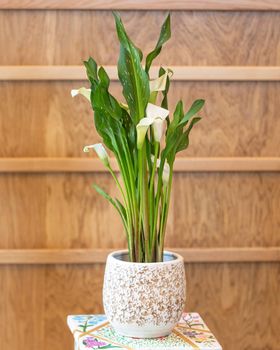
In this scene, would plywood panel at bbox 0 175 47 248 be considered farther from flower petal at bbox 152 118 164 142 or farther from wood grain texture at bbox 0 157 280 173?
flower petal at bbox 152 118 164 142

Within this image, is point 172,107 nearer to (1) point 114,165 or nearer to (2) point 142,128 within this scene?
(1) point 114,165

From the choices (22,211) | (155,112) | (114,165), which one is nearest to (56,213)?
(22,211)

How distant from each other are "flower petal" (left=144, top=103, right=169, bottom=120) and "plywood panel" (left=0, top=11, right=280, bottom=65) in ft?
1.17

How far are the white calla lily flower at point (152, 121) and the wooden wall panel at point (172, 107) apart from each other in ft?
1.09

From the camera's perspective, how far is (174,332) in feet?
4.79

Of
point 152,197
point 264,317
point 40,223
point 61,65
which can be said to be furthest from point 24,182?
point 264,317

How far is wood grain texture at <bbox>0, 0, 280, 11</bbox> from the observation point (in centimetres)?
168

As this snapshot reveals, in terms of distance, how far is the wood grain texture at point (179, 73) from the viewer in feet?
5.54

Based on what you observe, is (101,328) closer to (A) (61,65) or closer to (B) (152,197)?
(B) (152,197)

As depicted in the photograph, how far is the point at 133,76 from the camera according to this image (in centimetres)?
138

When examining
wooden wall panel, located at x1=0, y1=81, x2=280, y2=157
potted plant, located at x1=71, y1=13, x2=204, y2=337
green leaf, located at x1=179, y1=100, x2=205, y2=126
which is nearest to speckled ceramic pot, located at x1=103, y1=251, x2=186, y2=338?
potted plant, located at x1=71, y1=13, x2=204, y2=337

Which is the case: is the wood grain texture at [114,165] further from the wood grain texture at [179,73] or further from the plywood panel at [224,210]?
the wood grain texture at [179,73]

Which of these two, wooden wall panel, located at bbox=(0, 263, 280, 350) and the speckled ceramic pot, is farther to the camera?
wooden wall panel, located at bbox=(0, 263, 280, 350)

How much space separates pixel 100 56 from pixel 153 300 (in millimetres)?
648
